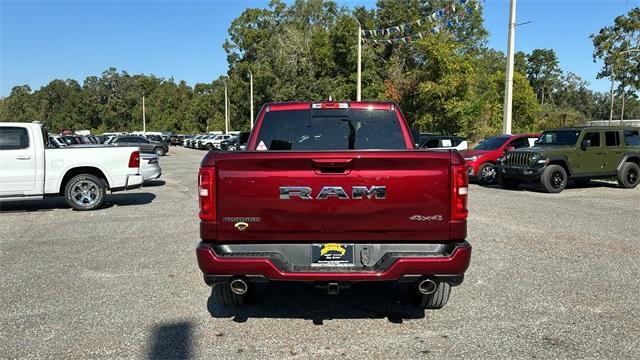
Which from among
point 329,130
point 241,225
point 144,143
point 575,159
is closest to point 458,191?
point 241,225

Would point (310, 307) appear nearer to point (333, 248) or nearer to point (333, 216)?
point (333, 248)

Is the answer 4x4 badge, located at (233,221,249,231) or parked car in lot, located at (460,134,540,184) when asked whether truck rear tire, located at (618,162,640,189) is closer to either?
parked car in lot, located at (460,134,540,184)

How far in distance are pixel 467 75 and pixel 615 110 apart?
113 metres

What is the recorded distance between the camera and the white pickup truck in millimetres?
10742

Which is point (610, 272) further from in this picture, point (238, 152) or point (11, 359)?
point (11, 359)

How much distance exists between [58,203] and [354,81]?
39.7 metres

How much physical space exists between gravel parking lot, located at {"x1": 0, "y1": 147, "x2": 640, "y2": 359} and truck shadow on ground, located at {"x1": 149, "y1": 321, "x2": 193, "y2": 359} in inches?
0.6

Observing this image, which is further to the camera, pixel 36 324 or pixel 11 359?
pixel 36 324

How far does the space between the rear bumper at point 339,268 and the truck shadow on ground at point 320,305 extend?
845mm

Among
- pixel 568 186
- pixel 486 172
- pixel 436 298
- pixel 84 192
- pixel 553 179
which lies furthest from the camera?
pixel 486 172

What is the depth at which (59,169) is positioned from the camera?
11125 millimetres

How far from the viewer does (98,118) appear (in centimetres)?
11600

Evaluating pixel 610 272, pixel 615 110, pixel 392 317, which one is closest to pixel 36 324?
pixel 392 317

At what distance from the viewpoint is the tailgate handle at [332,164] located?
13.1 ft
